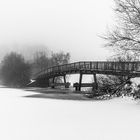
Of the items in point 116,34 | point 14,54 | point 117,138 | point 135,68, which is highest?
point 14,54

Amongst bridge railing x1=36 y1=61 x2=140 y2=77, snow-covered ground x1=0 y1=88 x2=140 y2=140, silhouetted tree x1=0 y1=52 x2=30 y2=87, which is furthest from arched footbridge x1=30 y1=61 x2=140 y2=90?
silhouetted tree x1=0 y1=52 x2=30 y2=87

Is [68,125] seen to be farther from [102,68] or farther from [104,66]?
[102,68]

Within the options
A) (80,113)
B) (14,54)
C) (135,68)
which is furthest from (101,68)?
(14,54)

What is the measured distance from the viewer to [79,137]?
8383 millimetres

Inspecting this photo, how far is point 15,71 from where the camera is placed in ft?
258

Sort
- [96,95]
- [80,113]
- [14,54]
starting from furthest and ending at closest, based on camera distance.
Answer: [14,54], [96,95], [80,113]

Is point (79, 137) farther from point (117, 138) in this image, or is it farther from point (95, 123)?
point (95, 123)

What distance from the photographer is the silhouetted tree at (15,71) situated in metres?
77.5

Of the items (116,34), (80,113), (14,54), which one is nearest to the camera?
(80,113)

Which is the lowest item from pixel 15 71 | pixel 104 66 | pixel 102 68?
pixel 102 68

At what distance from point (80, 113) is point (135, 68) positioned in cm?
1294

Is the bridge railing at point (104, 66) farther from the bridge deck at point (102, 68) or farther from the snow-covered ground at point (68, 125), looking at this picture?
the snow-covered ground at point (68, 125)

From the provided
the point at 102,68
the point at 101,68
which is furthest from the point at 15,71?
the point at 102,68

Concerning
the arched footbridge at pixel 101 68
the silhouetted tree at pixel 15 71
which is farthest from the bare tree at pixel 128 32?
the silhouetted tree at pixel 15 71
